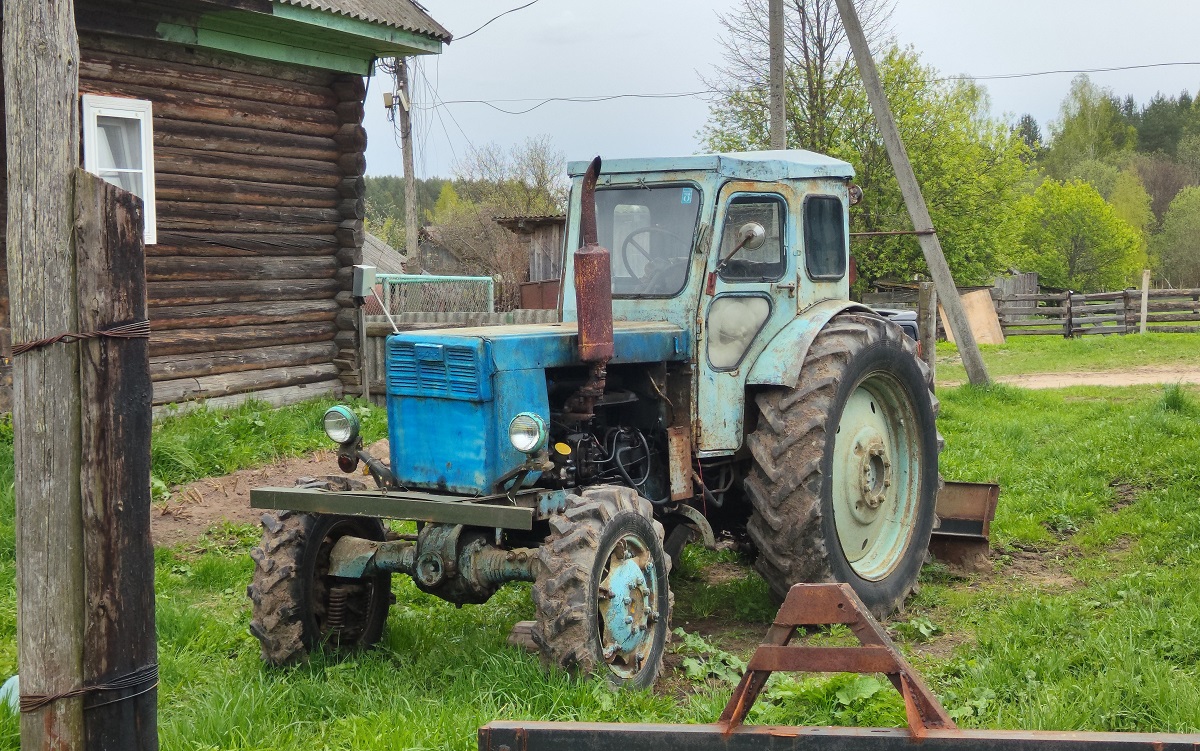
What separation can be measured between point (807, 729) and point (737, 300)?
3.27 m

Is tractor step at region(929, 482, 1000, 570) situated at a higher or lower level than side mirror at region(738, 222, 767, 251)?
lower

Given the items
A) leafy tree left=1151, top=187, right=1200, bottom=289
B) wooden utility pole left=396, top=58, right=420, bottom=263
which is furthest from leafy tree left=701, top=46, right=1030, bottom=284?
leafy tree left=1151, top=187, right=1200, bottom=289

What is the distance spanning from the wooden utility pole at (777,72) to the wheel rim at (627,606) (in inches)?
393

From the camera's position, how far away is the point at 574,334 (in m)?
5.57

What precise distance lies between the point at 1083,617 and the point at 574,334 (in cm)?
282

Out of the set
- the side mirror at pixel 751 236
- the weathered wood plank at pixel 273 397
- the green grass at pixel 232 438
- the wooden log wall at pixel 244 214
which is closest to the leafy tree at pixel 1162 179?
the wooden log wall at pixel 244 214

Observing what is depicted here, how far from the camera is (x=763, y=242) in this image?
6.05 m

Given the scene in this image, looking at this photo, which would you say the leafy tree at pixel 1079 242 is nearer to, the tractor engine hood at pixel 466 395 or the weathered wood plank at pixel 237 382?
the weathered wood plank at pixel 237 382

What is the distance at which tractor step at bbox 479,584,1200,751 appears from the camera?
310 cm

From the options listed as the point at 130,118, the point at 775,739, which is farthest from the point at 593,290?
the point at 130,118

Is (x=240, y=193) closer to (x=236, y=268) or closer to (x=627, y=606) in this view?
(x=236, y=268)

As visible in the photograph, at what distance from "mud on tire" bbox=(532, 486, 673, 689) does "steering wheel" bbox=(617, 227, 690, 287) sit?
1.47 meters

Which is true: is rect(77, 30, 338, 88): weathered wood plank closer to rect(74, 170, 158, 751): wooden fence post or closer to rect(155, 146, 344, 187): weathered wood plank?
rect(155, 146, 344, 187): weathered wood plank

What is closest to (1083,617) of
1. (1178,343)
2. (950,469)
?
(950,469)
